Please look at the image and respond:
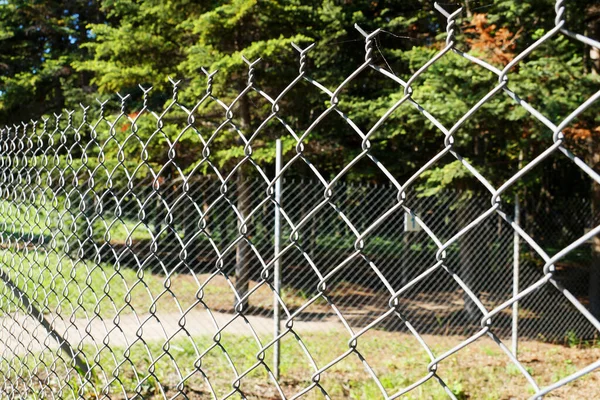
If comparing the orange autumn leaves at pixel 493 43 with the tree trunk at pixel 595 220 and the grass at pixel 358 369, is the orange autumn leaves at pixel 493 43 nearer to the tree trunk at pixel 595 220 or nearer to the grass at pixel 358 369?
the tree trunk at pixel 595 220

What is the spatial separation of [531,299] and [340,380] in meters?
4.85

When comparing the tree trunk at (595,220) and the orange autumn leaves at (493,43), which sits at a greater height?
the orange autumn leaves at (493,43)

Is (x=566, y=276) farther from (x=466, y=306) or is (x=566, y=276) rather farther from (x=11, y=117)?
(x=11, y=117)

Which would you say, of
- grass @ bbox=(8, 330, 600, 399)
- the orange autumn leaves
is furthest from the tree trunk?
the orange autumn leaves

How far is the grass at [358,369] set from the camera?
474cm

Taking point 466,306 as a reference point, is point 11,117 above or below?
above

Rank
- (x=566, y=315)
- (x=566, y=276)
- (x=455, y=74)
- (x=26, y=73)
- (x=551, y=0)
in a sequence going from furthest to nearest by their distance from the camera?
1. (x=26, y=73)
2. (x=566, y=276)
3. (x=566, y=315)
4. (x=455, y=74)
5. (x=551, y=0)

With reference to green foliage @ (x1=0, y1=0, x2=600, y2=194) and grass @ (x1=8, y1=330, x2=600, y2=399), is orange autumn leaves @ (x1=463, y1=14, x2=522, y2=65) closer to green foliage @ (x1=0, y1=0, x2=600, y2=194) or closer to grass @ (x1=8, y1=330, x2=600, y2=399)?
green foliage @ (x1=0, y1=0, x2=600, y2=194)

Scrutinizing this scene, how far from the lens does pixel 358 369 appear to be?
18.7ft

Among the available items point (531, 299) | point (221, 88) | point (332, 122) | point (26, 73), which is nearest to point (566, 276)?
point (531, 299)

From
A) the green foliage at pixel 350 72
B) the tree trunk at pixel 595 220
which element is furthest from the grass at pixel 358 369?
the green foliage at pixel 350 72

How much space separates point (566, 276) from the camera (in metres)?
10.1

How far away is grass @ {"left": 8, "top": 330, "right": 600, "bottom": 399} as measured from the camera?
4.74 metres

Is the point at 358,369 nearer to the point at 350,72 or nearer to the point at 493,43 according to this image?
the point at 493,43
